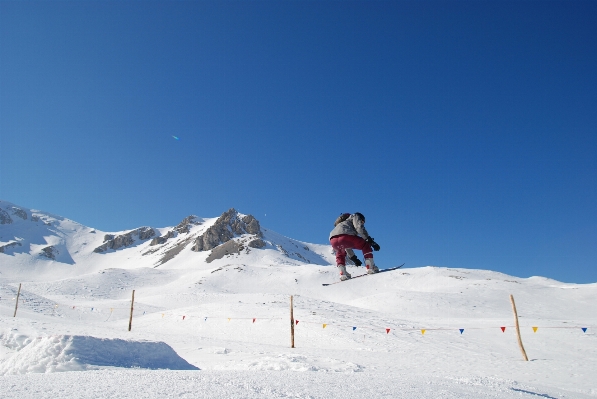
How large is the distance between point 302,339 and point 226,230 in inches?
4074

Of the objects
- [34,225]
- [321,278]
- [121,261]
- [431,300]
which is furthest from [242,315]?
[34,225]

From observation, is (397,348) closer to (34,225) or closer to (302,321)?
(302,321)

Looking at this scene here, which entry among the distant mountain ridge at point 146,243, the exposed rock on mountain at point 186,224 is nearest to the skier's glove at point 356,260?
the distant mountain ridge at point 146,243

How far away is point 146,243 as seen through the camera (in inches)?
5669

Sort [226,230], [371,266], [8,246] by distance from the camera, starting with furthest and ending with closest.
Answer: [226,230]
[8,246]
[371,266]

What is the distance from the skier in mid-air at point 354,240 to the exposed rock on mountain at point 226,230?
97.3 meters

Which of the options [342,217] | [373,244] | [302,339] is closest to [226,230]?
[302,339]

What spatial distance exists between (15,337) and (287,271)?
47.2 metres

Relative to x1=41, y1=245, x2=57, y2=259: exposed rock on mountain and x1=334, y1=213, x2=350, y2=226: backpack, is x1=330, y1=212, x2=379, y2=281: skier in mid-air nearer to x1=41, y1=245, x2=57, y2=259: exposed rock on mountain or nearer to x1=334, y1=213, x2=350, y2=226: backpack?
x1=334, y1=213, x2=350, y2=226: backpack

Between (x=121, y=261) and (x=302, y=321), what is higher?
(x=121, y=261)

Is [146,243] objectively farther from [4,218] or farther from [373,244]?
[373,244]

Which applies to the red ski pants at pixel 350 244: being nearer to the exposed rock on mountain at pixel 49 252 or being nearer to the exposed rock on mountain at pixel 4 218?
the exposed rock on mountain at pixel 49 252

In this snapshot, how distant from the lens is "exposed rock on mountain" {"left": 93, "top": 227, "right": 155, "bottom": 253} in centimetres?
13625

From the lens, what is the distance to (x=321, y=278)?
5253 cm
